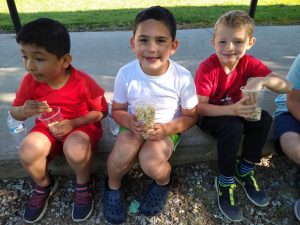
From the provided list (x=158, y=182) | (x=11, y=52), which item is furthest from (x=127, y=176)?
(x=11, y=52)

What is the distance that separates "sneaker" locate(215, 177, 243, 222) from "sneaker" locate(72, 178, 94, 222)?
34.4 inches

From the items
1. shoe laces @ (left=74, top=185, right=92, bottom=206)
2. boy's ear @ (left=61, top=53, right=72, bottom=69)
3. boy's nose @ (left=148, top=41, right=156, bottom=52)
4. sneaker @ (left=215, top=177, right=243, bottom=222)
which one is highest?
boy's nose @ (left=148, top=41, right=156, bottom=52)

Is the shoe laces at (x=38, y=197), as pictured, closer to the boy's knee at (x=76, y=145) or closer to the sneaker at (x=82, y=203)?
the sneaker at (x=82, y=203)

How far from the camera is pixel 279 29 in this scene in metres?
5.23

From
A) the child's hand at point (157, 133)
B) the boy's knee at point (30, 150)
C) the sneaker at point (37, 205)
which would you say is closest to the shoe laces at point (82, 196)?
the sneaker at point (37, 205)

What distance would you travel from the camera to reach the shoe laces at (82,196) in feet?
7.50

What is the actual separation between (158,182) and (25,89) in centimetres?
107

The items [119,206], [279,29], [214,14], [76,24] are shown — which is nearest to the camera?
[119,206]

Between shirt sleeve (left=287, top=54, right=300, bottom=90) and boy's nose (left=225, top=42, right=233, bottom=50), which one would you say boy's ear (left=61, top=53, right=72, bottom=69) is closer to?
boy's nose (left=225, top=42, right=233, bottom=50)

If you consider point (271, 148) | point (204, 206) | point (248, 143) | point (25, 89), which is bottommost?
point (204, 206)

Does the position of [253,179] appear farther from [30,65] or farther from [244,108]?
[30,65]

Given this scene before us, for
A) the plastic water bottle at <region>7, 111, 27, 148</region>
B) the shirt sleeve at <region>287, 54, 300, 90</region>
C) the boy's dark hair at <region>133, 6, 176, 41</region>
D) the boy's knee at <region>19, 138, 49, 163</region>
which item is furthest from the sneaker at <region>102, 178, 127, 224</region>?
the shirt sleeve at <region>287, 54, 300, 90</region>

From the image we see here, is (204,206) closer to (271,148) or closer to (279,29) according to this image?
(271,148)

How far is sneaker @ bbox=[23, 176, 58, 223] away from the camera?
224 centimetres
